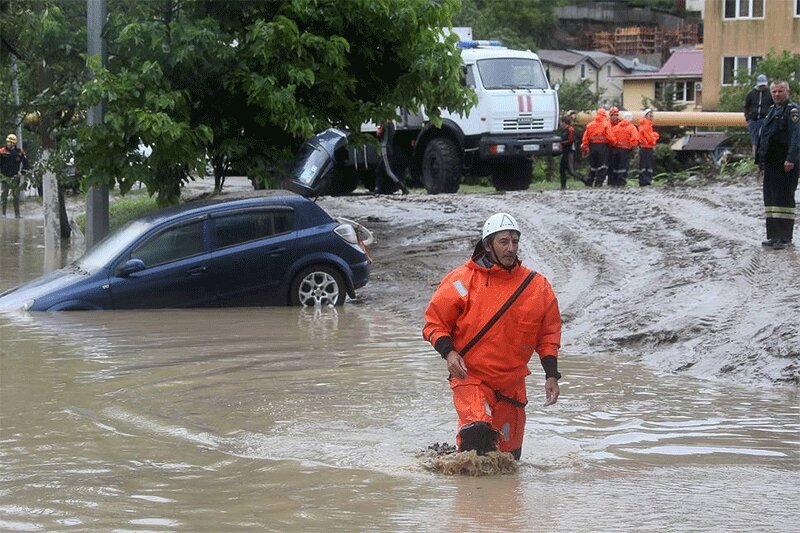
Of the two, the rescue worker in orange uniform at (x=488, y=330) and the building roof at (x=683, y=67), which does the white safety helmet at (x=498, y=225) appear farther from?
the building roof at (x=683, y=67)

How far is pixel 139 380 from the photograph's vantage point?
10.1 meters

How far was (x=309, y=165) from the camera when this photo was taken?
59.4 ft

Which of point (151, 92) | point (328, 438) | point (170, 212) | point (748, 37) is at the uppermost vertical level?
point (748, 37)

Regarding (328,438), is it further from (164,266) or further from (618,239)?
(618,239)

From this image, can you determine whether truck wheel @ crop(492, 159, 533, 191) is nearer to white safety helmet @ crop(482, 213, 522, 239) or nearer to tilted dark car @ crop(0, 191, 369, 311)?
tilted dark car @ crop(0, 191, 369, 311)

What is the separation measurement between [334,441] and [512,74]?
16.8 m

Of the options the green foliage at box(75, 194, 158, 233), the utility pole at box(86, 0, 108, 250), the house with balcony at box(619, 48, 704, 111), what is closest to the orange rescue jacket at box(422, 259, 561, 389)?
the utility pole at box(86, 0, 108, 250)

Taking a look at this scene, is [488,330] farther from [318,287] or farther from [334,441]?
[318,287]

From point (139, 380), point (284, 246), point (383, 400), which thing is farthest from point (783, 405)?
point (284, 246)

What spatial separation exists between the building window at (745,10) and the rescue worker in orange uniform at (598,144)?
1200 inches

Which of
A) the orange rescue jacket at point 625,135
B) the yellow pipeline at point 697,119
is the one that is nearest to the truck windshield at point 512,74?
the orange rescue jacket at point 625,135

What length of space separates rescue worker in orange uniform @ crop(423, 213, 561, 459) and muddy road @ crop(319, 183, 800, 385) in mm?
3780

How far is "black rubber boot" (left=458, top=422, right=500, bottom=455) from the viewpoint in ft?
22.2

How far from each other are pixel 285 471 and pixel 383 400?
233cm
